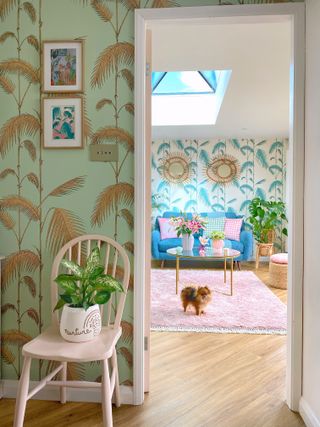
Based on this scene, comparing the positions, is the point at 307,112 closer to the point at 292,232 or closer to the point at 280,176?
the point at 292,232

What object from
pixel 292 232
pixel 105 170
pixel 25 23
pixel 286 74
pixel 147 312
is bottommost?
pixel 147 312

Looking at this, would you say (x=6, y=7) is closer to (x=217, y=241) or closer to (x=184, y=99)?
(x=217, y=241)

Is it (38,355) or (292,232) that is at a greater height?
(292,232)

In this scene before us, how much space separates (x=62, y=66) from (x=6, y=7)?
479 millimetres

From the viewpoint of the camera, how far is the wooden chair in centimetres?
146

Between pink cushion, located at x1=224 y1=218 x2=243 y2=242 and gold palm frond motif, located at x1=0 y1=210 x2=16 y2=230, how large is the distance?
4499 mm

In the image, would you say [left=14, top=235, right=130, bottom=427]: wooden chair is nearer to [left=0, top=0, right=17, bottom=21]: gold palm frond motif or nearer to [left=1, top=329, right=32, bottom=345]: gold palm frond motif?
[left=1, top=329, right=32, bottom=345]: gold palm frond motif

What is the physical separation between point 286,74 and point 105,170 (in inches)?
97.7

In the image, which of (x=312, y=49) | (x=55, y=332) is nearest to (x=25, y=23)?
(x=312, y=49)

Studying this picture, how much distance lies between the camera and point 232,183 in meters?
6.62

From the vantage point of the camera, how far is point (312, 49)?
1.77 metres

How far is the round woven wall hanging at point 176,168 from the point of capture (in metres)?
6.70

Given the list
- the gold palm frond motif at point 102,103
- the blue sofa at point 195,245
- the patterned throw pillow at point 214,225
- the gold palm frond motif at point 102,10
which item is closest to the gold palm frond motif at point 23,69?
the gold palm frond motif at point 102,103

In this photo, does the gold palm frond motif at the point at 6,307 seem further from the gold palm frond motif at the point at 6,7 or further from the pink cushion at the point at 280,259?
the pink cushion at the point at 280,259
